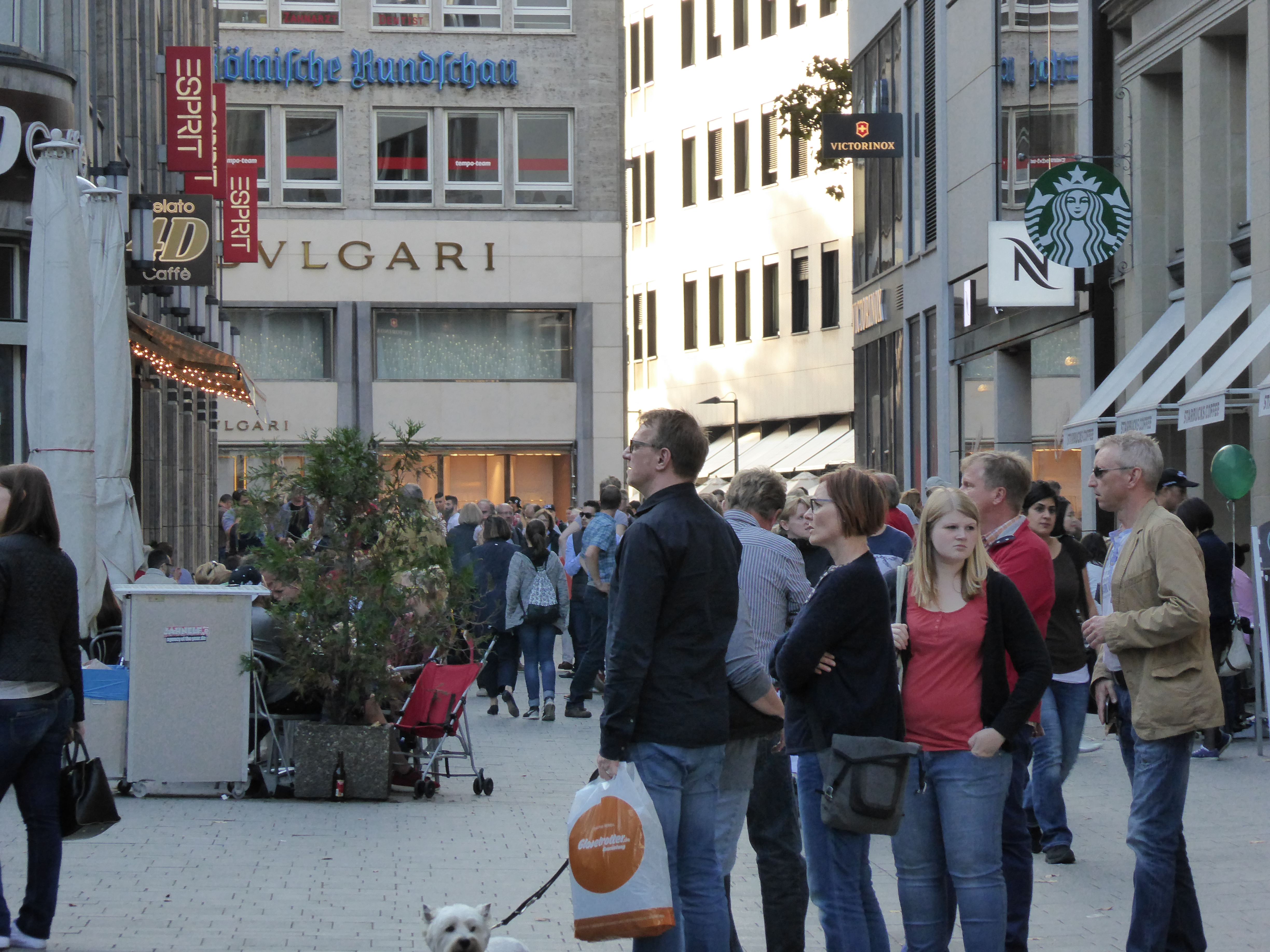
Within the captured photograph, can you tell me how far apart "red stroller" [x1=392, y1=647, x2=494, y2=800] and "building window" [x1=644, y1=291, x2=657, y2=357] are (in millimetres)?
40660

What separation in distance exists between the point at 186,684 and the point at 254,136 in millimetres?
30518

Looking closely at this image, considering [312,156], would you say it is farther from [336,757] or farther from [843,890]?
[843,890]

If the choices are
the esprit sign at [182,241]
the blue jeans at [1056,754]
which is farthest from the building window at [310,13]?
the blue jeans at [1056,754]

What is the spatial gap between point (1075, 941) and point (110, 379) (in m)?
8.33

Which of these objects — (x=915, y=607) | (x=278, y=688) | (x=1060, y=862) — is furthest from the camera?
(x=278, y=688)

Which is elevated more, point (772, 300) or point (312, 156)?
point (312, 156)

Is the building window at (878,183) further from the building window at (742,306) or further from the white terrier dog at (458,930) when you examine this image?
the white terrier dog at (458,930)

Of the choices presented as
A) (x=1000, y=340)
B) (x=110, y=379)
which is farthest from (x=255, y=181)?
(x=110, y=379)

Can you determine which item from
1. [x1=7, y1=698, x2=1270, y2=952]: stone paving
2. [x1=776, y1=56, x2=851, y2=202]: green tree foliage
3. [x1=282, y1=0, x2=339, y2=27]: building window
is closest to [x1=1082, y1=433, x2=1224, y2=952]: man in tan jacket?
[x1=7, y1=698, x2=1270, y2=952]: stone paving

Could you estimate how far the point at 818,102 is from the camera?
34.3 metres

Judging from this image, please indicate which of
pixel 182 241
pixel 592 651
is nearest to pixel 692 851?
pixel 592 651

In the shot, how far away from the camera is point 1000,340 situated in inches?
953

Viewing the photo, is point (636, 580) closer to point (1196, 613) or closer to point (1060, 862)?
point (1196, 613)

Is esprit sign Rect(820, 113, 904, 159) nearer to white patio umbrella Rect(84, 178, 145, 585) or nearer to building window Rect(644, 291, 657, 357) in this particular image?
white patio umbrella Rect(84, 178, 145, 585)
